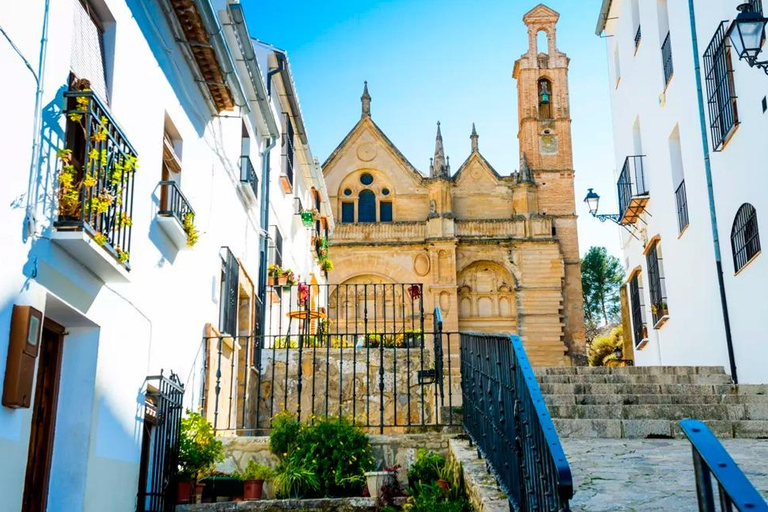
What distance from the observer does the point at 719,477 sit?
282 centimetres

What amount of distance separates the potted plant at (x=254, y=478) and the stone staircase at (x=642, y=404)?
2881 mm

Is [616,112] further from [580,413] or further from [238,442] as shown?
[238,442]

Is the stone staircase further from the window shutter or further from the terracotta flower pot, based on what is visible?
the window shutter

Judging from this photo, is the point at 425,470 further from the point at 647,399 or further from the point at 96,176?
the point at 96,176

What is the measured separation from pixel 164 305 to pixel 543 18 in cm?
3353

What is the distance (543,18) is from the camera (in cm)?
3825

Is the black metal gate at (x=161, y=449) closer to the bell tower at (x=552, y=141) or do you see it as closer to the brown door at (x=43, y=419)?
the brown door at (x=43, y=419)

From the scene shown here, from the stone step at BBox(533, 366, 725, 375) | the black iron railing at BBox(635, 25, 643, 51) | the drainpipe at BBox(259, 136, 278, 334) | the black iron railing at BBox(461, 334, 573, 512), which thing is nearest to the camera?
the black iron railing at BBox(461, 334, 573, 512)

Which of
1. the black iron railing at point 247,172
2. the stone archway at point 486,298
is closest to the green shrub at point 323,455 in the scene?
the black iron railing at point 247,172

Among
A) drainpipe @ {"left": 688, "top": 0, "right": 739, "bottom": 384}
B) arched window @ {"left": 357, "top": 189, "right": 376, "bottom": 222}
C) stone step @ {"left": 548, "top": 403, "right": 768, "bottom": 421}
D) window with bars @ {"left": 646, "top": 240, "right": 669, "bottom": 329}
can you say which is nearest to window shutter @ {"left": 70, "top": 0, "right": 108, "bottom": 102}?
stone step @ {"left": 548, "top": 403, "right": 768, "bottom": 421}

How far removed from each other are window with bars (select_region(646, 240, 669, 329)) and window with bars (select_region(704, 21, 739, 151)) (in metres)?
3.99

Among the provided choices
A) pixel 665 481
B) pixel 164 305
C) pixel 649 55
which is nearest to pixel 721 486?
pixel 665 481

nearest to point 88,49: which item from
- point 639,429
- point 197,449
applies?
point 197,449

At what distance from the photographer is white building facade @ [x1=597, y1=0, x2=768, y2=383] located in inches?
445
